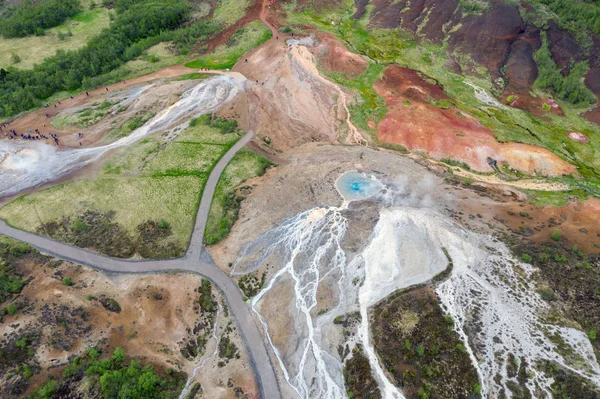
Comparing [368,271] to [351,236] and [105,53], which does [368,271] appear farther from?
[105,53]

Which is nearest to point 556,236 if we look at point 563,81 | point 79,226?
point 563,81

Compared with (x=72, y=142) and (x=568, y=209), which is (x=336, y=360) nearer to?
(x=568, y=209)

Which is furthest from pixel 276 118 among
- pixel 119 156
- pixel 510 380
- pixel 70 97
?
pixel 510 380

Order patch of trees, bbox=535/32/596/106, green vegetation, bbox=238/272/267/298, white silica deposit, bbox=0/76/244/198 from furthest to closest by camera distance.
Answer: patch of trees, bbox=535/32/596/106, white silica deposit, bbox=0/76/244/198, green vegetation, bbox=238/272/267/298

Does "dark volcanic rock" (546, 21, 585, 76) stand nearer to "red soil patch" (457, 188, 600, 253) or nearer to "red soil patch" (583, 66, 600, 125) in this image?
"red soil patch" (583, 66, 600, 125)

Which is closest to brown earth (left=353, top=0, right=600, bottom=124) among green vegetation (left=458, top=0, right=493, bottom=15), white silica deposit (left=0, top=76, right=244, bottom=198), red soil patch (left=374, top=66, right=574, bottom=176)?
green vegetation (left=458, top=0, right=493, bottom=15)

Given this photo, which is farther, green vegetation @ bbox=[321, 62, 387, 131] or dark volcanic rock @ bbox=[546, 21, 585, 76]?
dark volcanic rock @ bbox=[546, 21, 585, 76]
